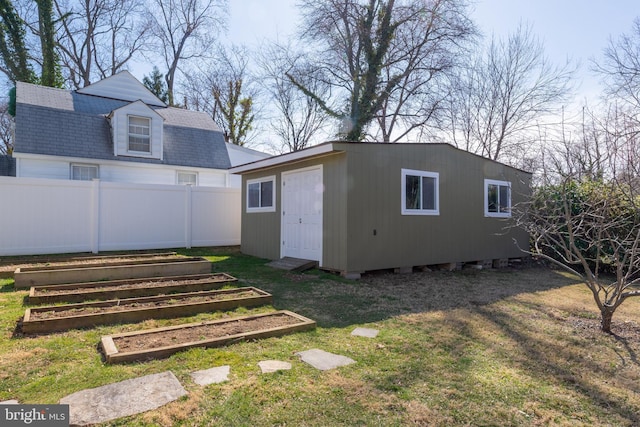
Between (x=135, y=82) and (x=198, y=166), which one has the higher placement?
(x=135, y=82)

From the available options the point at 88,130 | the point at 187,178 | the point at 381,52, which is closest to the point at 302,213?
the point at 187,178

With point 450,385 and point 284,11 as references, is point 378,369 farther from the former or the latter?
point 284,11

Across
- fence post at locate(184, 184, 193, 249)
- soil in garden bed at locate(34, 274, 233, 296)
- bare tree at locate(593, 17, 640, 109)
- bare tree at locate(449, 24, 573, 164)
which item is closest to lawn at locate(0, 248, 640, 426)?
soil in garden bed at locate(34, 274, 233, 296)

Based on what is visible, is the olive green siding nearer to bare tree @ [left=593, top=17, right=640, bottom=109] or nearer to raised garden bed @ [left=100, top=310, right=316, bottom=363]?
raised garden bed @ [left=100, top=310, right=316, bottom=363]

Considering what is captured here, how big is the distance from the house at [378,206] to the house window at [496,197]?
3 centimetres

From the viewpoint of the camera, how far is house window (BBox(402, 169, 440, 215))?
7879mm

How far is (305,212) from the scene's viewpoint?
8.01 meters

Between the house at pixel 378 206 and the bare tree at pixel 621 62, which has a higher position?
the bare tree at pixel 621 62

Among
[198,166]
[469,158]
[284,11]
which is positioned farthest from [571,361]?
[284,11]

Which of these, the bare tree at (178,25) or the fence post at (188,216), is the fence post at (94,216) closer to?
the fence post at (188,216)

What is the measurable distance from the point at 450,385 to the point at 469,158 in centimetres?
727

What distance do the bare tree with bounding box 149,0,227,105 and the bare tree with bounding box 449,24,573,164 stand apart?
1437 cm

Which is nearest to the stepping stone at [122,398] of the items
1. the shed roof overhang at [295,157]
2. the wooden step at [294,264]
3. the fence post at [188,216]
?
the wooden step at [294,264]

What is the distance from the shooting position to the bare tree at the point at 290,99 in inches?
736
